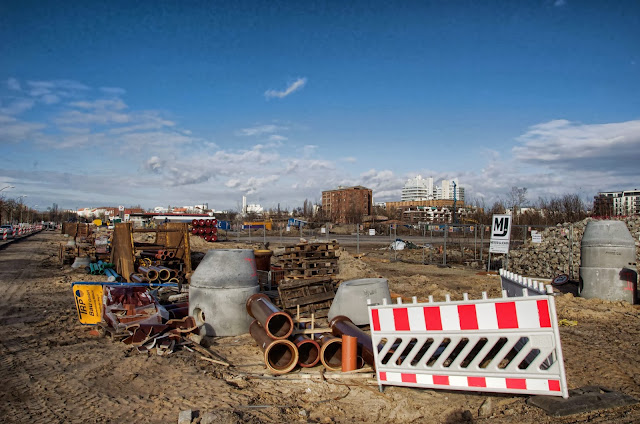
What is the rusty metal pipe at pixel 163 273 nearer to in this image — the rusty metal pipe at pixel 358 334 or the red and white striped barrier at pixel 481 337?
the rusty metal pipe at pixel 358 334

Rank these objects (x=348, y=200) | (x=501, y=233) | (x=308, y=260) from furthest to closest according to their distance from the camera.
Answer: (x=348, y=200) < (x=501, y=233) < (x=308, y=260)

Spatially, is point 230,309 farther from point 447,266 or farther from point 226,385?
point 447,266

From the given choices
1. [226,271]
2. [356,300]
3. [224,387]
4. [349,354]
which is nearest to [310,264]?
[356,300]

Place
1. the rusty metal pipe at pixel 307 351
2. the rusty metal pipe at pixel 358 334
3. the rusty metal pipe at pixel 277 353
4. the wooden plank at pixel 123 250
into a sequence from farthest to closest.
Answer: the wooden plank at pixel 123 250, the rusty metal pipe at pixel 307 351, the rusty metal pipe at pixel 277 353, the rusty metal pipe at pixel 358 334

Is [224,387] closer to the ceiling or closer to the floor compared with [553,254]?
closer to the floor

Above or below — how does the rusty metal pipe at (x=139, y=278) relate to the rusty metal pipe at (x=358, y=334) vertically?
below

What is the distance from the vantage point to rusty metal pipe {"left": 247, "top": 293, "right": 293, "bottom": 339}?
6.58 m

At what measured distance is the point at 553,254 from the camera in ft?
63.6

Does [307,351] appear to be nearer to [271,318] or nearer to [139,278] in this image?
[271,318]

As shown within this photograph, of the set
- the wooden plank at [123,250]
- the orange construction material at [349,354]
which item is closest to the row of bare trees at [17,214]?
the wooden plank at [123,250]

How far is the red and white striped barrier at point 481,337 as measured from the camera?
13.8ft

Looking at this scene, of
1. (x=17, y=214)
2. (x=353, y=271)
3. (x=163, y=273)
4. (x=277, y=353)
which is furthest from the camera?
(x=17, y=214)

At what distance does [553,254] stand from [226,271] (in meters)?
16.6

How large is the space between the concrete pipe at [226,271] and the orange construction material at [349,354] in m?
3.05
